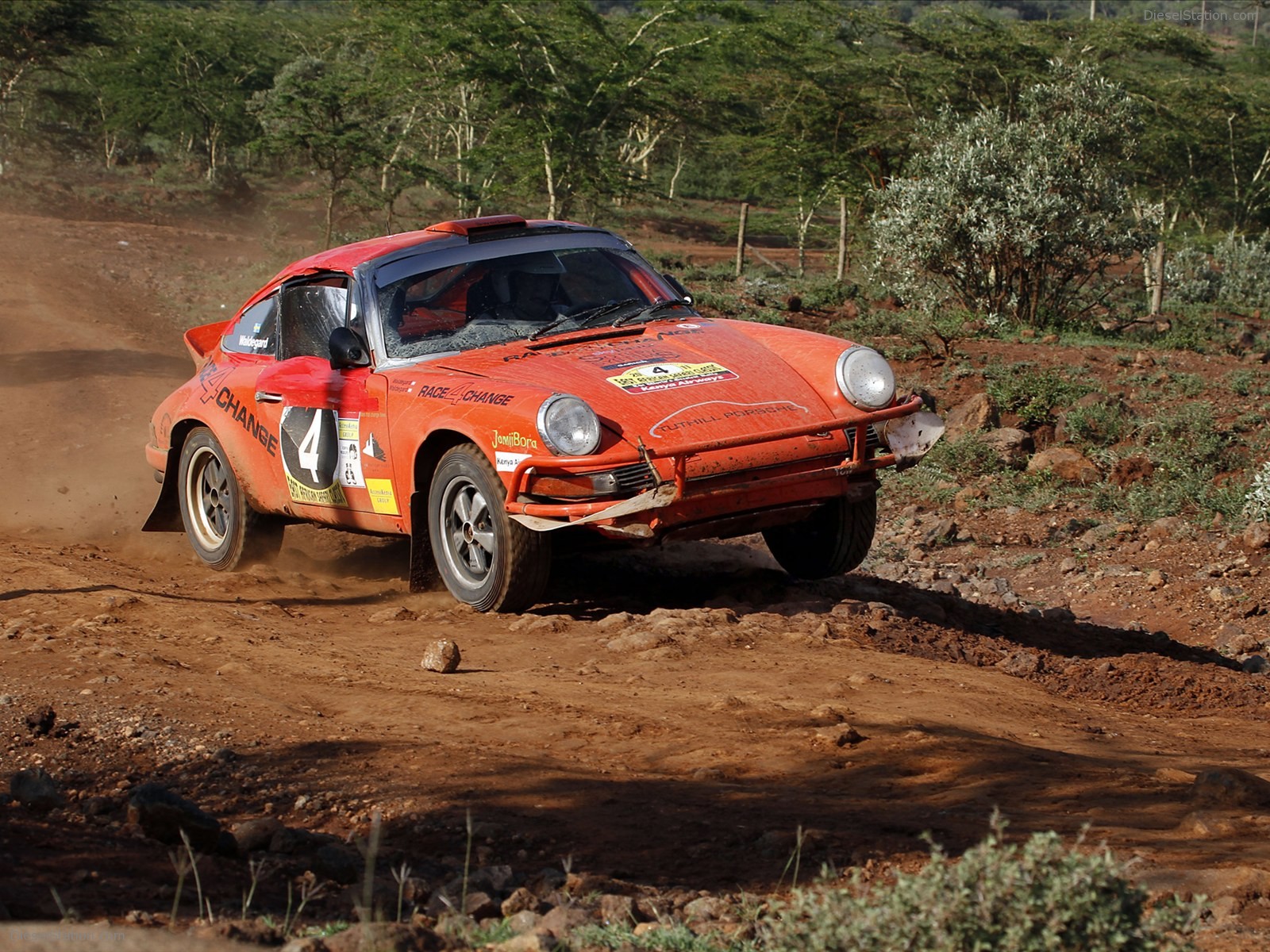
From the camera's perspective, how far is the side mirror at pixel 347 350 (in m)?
7.12

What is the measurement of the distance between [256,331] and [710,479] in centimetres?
329

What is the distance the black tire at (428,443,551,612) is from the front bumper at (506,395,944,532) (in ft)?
0.65

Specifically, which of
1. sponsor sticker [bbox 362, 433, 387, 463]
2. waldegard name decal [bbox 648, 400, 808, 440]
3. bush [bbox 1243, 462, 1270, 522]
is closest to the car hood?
waldegard name decal [bbox 648, 400, 808, 440]

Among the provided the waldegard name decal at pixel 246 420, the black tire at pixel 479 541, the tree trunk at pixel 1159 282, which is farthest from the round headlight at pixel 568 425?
the tree trunk at pixel 1159 282

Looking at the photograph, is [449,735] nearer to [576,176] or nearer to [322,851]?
[322,851]

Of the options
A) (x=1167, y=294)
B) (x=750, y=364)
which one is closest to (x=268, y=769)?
(x=750, y=364)

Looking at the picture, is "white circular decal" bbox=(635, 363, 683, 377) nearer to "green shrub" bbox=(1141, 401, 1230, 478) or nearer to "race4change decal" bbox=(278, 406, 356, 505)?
"race4change decal" bbox=(278, 406, 356, 505)

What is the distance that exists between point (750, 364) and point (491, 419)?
1.28 m

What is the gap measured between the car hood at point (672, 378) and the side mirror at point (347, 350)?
469 millimetres

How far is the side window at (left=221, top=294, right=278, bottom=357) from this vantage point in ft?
26.7

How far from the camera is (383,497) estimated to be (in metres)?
7.16

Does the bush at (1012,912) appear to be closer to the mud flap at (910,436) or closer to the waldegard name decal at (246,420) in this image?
the mud flap at (910,436)

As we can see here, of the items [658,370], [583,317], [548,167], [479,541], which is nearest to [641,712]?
[479,541]

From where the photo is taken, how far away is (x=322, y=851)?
360 cm
